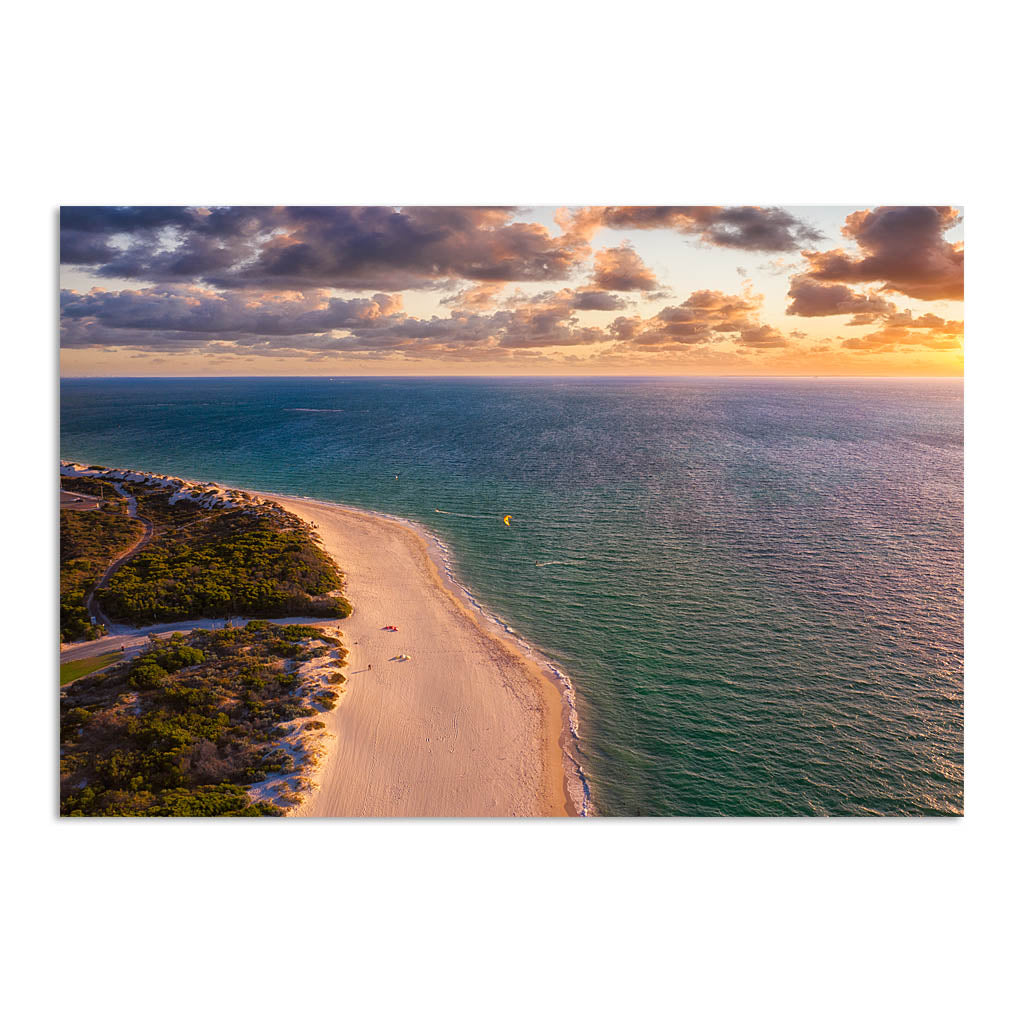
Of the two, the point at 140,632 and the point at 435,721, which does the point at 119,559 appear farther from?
the point at 435,721

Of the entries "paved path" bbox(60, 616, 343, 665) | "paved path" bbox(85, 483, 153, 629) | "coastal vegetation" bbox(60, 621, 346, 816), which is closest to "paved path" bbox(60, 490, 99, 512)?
"paved path" bbox(85, 483, 153, 629)

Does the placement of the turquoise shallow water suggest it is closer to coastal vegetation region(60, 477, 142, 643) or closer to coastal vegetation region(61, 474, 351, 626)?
coastal vegetation region(60, 477, 142, 643)

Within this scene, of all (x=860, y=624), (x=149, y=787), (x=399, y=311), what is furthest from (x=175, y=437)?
(x=860, y=624)

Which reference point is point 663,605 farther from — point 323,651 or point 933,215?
point 933,215

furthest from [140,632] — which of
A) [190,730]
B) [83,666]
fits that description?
[190,730]

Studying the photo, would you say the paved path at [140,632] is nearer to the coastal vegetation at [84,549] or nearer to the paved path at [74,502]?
the coastal vegetation at [84,549]

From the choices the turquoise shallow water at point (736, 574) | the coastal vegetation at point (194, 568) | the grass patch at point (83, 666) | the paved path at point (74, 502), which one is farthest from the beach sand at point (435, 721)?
the paved path at point (74, 502)
